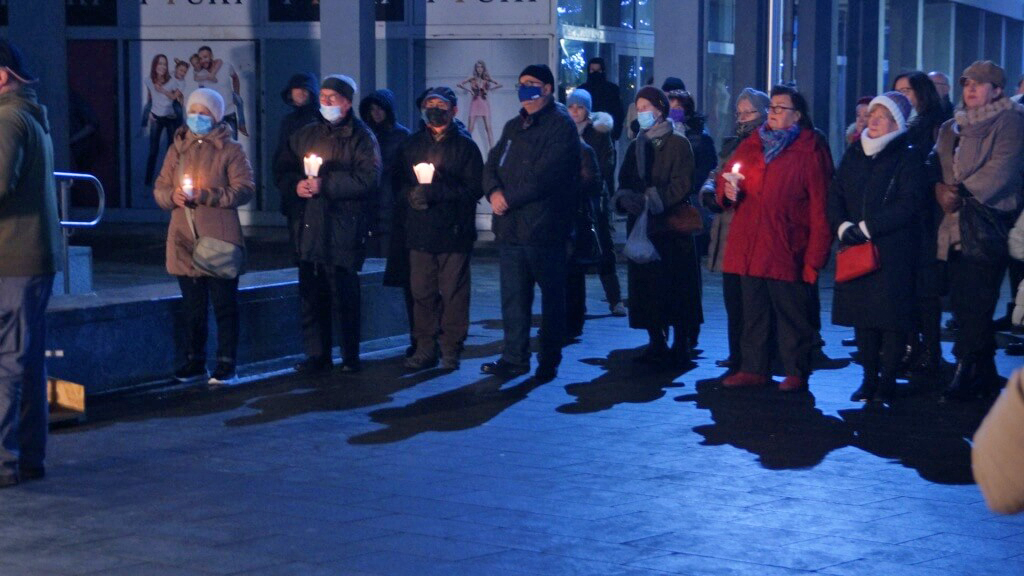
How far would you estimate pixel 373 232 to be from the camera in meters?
10.6

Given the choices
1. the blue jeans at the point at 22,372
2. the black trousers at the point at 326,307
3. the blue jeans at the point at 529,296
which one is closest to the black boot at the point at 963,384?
the blue jeans at the point at 529,296

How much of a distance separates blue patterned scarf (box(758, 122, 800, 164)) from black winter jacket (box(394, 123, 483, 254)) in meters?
1.85

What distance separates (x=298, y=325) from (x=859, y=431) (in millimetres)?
4060

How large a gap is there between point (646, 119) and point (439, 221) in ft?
4.82

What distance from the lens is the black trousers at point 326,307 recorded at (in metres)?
10.4

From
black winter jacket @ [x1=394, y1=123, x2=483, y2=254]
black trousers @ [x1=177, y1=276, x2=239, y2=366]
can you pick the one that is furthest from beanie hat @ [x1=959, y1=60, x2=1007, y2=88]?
black trousers @ [x1=177, y1=276, x2=239, y2=366]

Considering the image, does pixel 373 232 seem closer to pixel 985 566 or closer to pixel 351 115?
pixel 351 115

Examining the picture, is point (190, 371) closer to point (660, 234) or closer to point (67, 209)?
point (67, 209)

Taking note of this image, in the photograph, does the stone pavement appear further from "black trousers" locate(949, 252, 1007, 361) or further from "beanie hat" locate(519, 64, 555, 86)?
"beanie hat" locate(519, 64, 555, 86)

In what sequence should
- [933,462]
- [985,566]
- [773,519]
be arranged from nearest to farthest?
[985,566]
[773,519]
[933,462]

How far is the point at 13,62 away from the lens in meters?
7.18

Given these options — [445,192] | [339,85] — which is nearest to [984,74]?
[445,192]

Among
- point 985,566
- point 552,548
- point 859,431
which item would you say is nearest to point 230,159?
point 859,431

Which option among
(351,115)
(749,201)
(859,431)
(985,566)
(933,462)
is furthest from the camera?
(351,115)
